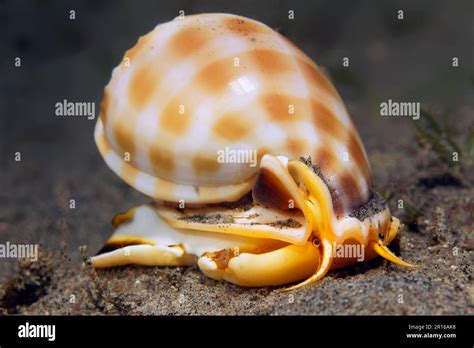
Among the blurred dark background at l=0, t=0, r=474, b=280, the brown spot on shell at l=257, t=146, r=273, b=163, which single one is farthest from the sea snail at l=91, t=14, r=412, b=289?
the blurred dark background at l=0, t=0, r=474, b=280

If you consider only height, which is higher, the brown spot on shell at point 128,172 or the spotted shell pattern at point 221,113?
the spotted shell pattern at point 221,113

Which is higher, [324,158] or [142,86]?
[142,86]

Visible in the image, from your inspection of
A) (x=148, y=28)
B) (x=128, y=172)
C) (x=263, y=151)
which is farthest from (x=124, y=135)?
(x=148, y=28)

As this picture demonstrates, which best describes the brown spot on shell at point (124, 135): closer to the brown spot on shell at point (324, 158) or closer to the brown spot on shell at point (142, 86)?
the brown spot on shell at point (142, 86)

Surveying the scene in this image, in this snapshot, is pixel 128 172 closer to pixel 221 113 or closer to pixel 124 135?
pixel 124 135

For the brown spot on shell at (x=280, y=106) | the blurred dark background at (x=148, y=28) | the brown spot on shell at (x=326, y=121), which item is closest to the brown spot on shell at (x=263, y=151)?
the brown spot on shell at (x=280, y=106)

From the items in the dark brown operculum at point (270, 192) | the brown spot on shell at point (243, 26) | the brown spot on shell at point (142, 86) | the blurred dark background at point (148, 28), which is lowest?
the dark brown operculum at point (270, 192)
